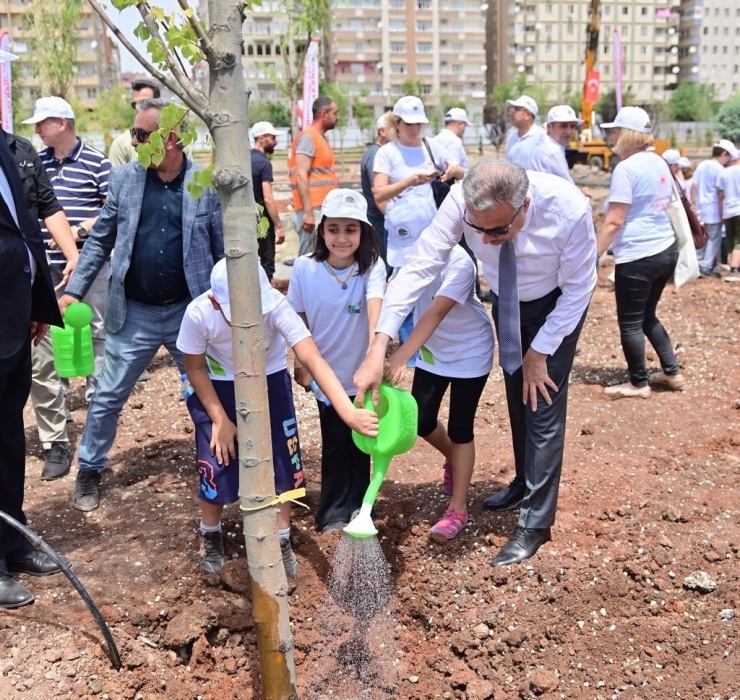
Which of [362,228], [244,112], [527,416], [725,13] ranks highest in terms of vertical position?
[725,13]

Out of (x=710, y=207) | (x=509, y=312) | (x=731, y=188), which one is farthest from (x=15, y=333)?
(x=710, y=207)

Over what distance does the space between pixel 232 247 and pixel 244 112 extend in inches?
14.1

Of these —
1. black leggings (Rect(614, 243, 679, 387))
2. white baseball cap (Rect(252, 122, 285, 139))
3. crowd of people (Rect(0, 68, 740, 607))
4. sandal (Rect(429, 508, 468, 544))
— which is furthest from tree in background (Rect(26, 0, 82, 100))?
sandal (Rect(429, 508, 468, 544))

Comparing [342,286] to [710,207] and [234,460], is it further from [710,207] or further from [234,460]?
[710,207]

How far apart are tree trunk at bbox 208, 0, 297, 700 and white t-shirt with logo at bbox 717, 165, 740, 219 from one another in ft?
29.6

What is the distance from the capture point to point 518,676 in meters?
2.89

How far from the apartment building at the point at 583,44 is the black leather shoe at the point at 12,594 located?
7959cm

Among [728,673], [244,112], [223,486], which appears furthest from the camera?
[223,486]

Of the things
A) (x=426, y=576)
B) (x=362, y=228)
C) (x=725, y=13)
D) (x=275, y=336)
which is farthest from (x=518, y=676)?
(x=725, y=13)

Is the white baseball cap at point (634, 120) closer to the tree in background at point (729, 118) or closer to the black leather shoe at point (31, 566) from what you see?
the black leather shoe at point (31, 566)

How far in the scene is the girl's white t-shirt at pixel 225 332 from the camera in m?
2.85

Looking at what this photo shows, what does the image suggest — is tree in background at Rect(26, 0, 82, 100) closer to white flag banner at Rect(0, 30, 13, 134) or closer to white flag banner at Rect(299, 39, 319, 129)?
white flag banner at Rect(299, 39, 319, 129)

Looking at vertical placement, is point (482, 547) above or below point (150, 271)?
below

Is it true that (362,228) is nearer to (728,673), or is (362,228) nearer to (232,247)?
(232,247)
